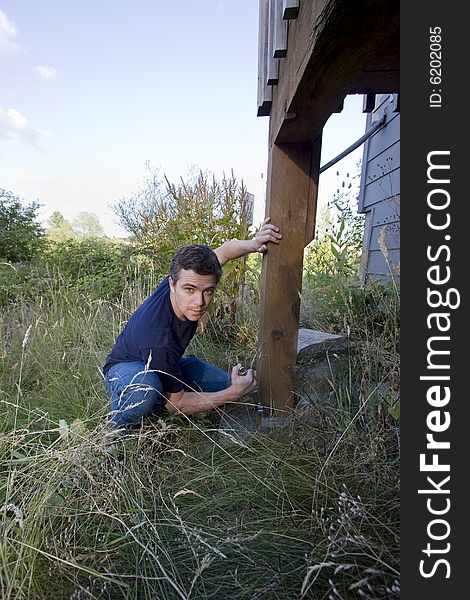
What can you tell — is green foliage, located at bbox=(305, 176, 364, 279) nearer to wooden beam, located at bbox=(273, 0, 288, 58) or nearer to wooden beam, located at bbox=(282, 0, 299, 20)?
wooden beam, located at bbox=(273, 0, 288, 58)

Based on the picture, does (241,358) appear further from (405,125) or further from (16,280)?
(16,280)

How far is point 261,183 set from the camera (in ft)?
11.9

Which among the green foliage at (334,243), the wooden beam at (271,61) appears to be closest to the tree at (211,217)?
the green foliage at (334,243)

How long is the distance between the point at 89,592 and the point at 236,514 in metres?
0.51

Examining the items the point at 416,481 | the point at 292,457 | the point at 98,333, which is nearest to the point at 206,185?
the point at 98,333

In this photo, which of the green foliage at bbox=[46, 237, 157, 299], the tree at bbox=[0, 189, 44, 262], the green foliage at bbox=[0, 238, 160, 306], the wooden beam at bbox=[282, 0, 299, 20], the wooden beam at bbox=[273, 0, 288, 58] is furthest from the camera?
the tree at bbox=[0, 189, 44, 262]

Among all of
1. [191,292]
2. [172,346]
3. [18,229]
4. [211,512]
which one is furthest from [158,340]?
[18,229]

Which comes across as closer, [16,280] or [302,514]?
[302,514]

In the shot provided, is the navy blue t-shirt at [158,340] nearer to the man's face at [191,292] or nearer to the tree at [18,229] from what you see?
the man's face at [191,292]

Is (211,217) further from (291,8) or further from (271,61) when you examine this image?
(291,8)

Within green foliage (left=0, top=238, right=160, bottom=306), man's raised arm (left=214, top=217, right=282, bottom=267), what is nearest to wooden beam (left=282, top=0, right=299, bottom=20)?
man's raised arm (left=214, top=217, right=282, bottom=267)

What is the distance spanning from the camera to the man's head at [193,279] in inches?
76.0

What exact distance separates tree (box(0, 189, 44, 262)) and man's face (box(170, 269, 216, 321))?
25.1 ft

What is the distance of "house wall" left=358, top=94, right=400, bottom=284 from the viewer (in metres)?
4.14
